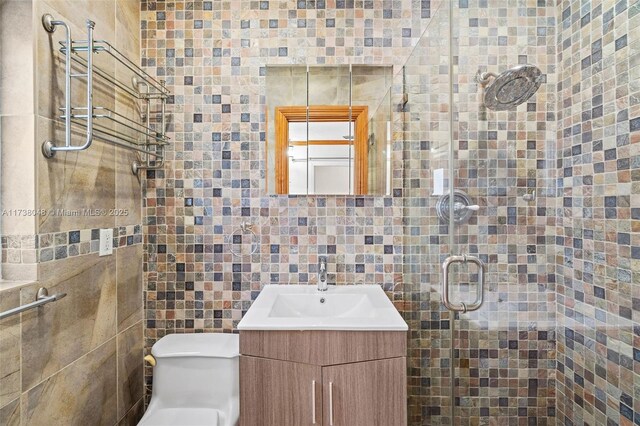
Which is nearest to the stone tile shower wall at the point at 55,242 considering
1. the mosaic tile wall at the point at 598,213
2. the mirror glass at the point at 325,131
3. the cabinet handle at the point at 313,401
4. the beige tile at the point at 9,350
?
the beige tile at the point at 9,350

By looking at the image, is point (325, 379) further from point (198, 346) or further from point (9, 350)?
point (9, 350)

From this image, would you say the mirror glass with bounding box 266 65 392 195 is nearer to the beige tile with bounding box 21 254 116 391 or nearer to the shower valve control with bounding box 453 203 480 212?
the shower valve control with bounding box 453 203 480 212

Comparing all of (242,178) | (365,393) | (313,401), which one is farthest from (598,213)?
(242,178)

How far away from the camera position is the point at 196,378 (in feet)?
5.05

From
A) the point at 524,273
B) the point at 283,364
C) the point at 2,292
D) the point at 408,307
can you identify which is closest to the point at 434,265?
the point at 524,273

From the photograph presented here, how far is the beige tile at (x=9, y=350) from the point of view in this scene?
1017mm

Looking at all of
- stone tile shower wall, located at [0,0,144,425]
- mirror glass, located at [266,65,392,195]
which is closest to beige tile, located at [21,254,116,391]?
stone tile shower wall, located at [0,0,144,425]

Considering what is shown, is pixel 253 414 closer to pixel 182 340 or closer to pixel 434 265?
pixel 182 340

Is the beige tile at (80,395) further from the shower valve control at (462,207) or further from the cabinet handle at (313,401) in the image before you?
the shower valve control at (462,207)

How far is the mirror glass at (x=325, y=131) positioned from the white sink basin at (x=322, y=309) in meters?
0.50

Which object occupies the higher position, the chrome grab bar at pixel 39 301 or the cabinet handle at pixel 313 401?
the chrome grab bar at pixel 39 301

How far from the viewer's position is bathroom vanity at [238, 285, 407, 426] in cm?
124

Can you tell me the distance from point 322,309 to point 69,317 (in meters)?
1.02

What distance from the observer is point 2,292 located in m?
1.02
